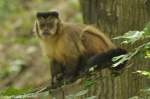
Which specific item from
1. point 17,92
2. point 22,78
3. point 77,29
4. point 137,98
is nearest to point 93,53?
point 77,29

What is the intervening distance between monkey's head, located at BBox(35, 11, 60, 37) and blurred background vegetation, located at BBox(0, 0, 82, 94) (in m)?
5.43

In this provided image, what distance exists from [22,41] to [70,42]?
749 cm

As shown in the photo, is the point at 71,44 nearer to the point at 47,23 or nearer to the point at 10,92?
the point at 47,23

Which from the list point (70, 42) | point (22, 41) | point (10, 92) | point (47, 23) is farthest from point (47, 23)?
point (22, 41)

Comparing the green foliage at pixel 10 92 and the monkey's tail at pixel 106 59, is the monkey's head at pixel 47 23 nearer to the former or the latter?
the monkey's tail at pixel 106 59

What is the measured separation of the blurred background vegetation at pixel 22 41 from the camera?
11773mm

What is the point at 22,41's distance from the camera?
13133mm

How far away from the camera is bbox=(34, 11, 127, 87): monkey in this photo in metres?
5.71

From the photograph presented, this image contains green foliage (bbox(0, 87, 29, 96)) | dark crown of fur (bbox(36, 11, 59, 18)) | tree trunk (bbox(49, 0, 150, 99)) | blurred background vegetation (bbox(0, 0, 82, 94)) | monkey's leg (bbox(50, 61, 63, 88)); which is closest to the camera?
green foliage (bbox(0, 87, 29, 96))

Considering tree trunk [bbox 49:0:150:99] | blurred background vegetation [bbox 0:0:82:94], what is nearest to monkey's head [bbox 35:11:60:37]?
tree trunk [bbox 49:0:150:99]

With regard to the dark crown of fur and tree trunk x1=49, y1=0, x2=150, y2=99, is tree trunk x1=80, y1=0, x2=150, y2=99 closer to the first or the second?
A: tree trunk x1=49, y1=0, x2=150, y2=99

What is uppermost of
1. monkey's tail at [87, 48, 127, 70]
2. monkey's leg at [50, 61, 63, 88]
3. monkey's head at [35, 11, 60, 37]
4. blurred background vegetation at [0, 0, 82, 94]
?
monkey's head at [35, 11, 60, 37]

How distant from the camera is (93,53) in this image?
19.4ft

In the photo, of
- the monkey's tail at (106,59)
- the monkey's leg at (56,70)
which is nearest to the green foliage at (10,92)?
the monkey's tail at (106,59)
